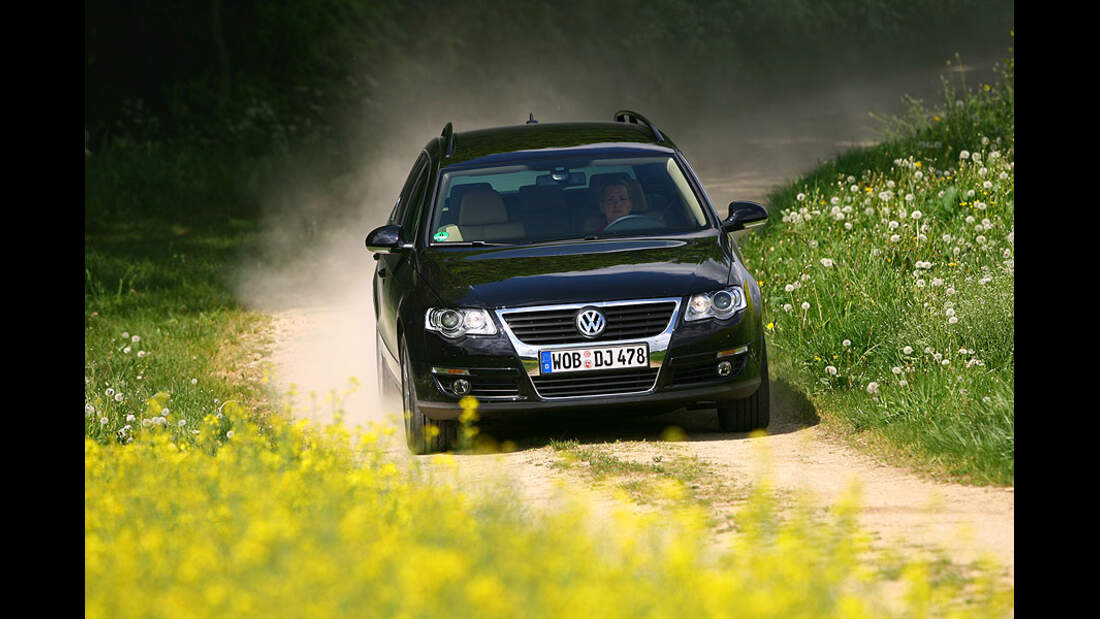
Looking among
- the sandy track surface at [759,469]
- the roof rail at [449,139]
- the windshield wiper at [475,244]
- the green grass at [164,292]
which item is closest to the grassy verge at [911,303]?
the sandy track surface at [759,469]

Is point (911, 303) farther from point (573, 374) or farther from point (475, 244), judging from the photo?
point (475, 244)

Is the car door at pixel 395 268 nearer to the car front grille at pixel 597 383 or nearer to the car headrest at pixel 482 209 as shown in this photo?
the car headrest at pixel 482 209

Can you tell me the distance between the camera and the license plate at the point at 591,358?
794 centimetres

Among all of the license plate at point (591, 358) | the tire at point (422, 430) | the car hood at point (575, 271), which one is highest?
the car hood at point (575, 271)

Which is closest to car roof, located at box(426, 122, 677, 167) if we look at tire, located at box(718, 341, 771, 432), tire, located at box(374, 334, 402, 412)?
tire, located at box(374, 334, 402, 412)

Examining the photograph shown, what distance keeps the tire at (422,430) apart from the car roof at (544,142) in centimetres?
167

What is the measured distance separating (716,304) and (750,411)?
2.29 feet

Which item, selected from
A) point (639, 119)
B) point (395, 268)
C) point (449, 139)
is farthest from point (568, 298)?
point (639, 119)

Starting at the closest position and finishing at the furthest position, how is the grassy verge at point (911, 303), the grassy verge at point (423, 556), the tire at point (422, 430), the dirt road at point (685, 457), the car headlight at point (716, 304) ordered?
the grassy verge at point (423, 556) → the dirt road at point (685, 457) → the grassy verge at point (911, 303) → the car headlight at point (716, 304) → the tire at point (422, 430)

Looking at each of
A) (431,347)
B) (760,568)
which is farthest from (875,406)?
(760,568)
